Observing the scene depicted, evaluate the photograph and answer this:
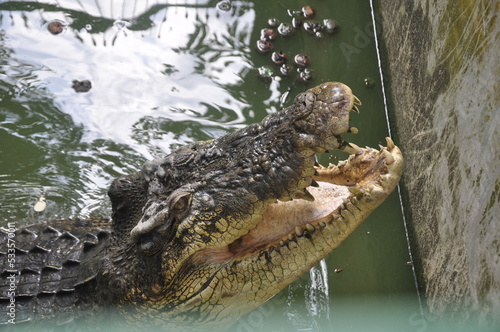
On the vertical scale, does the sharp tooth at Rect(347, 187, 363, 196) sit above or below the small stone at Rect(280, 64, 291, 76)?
below

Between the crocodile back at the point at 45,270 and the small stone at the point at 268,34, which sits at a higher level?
the small stone at the point at 268,34

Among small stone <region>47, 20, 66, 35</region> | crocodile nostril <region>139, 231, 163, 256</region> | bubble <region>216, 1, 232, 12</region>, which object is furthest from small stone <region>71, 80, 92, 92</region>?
crocodile nostril <region>139, 231, 163, 256</region>

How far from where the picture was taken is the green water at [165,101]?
3.93 metres

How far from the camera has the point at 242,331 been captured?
3.64 metres

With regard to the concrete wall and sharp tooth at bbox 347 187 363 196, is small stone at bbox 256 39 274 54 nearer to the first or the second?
the concrete wall

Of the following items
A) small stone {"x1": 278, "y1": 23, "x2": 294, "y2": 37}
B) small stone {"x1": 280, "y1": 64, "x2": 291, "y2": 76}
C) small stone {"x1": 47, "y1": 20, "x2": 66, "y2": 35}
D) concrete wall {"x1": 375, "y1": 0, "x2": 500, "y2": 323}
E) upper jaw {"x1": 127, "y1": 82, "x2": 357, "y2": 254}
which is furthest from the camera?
small stone {"x1": 47, "y1": 20, "x2": 66, "y2": 35}

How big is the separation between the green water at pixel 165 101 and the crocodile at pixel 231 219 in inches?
42.8

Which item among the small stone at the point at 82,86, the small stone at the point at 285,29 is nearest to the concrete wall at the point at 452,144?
the small stone at the point at 285,29

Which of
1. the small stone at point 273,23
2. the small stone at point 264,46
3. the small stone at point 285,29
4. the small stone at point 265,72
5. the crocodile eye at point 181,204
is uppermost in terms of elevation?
the small stone at point 273,23

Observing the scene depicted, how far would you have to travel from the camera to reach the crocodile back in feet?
10.1

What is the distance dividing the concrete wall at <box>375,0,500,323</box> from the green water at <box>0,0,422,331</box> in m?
0.35

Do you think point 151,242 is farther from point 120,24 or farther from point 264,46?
point 120,24

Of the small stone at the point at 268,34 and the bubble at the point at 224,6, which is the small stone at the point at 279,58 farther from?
the bubble at the point at 224,6

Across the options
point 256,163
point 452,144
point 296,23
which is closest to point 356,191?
point 256,163
